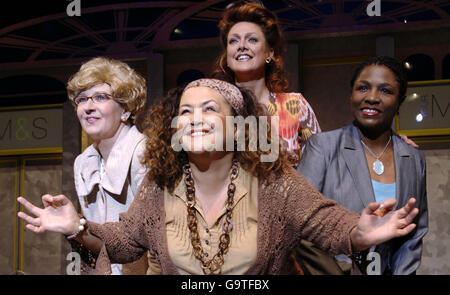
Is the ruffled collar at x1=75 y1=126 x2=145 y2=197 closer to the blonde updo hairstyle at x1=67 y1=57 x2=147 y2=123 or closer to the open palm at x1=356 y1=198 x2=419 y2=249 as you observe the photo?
the blonde updo hairstyle at x1=67 y1=57 x2=147 y2=123

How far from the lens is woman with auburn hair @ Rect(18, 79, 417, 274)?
7.17ft

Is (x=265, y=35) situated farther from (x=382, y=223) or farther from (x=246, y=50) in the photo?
(x=382, y=223)

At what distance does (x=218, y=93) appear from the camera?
2.32 meters

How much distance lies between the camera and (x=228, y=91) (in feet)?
7.71

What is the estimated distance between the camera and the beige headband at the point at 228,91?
2.33 metres

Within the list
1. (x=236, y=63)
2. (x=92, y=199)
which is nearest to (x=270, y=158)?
(x=236, y=63)

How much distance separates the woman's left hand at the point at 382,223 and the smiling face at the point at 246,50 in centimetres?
120

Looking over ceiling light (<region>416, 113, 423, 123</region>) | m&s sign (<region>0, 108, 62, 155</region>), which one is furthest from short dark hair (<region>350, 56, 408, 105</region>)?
m&s sign (<region>0, 108, 62, 155</region>)

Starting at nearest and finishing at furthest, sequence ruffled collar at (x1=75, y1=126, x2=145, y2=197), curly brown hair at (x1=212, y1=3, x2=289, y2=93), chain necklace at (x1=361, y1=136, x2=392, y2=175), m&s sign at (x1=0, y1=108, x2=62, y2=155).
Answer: chain necklace at (x1=361, y1=136, x2=392, y2=175) < ruffled collar at (x1=75, y1=126, x2=145, y2=197) < curly brown hair at (x1=212, y1=3, x2=289, y2=93) < m&s sign at (x1=0, y1=108, x2=62, y2=155)

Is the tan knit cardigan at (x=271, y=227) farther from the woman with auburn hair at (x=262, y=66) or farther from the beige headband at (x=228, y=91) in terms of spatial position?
the woman with auburn hair at (x=262, y=66)

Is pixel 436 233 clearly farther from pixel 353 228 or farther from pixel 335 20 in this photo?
pixel 353 228

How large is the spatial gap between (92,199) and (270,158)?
111cm

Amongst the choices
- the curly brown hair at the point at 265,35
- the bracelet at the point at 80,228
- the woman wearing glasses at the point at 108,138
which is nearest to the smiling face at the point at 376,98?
the curly brown hair at the point at 265,35

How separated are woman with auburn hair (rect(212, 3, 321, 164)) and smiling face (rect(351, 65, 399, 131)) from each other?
32 cm
